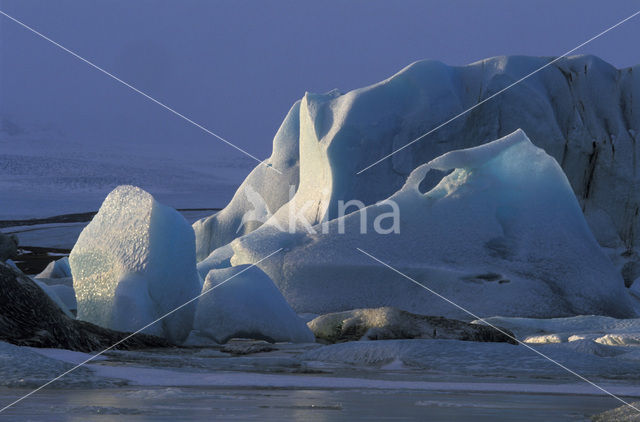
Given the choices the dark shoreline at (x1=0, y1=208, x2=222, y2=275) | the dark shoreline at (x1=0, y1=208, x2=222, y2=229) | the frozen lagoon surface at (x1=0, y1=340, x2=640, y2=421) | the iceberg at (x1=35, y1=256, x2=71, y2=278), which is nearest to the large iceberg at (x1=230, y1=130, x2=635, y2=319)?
the frozen lagoon surface at (x1=0, y1=340, x2=640, y2=421)

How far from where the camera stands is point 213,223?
1631cm

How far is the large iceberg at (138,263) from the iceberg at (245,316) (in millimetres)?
223

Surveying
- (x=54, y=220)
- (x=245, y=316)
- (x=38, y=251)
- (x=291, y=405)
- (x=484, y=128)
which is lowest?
(x=291, y=405)

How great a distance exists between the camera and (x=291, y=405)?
9.77 feet

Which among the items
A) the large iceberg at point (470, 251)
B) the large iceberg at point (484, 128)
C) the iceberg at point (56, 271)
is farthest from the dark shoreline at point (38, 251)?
the large iceberg at point (470, 251)

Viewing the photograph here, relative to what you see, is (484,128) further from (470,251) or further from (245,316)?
(245,316)

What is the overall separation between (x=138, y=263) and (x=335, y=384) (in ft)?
11.4

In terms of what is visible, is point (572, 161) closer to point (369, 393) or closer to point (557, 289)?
point (557, 289)

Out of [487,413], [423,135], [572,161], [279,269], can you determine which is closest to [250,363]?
[487,413]

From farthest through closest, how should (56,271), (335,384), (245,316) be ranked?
(56,271) → (245,316) → (335,384)

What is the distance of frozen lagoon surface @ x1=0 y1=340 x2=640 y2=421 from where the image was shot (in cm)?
282

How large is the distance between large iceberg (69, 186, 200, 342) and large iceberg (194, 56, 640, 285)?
218 inches

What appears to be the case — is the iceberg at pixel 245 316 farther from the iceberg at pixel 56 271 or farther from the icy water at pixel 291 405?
the iceberg at pixel 56 271

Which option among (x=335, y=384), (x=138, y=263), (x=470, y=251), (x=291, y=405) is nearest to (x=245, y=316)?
(x=138, y=263)
